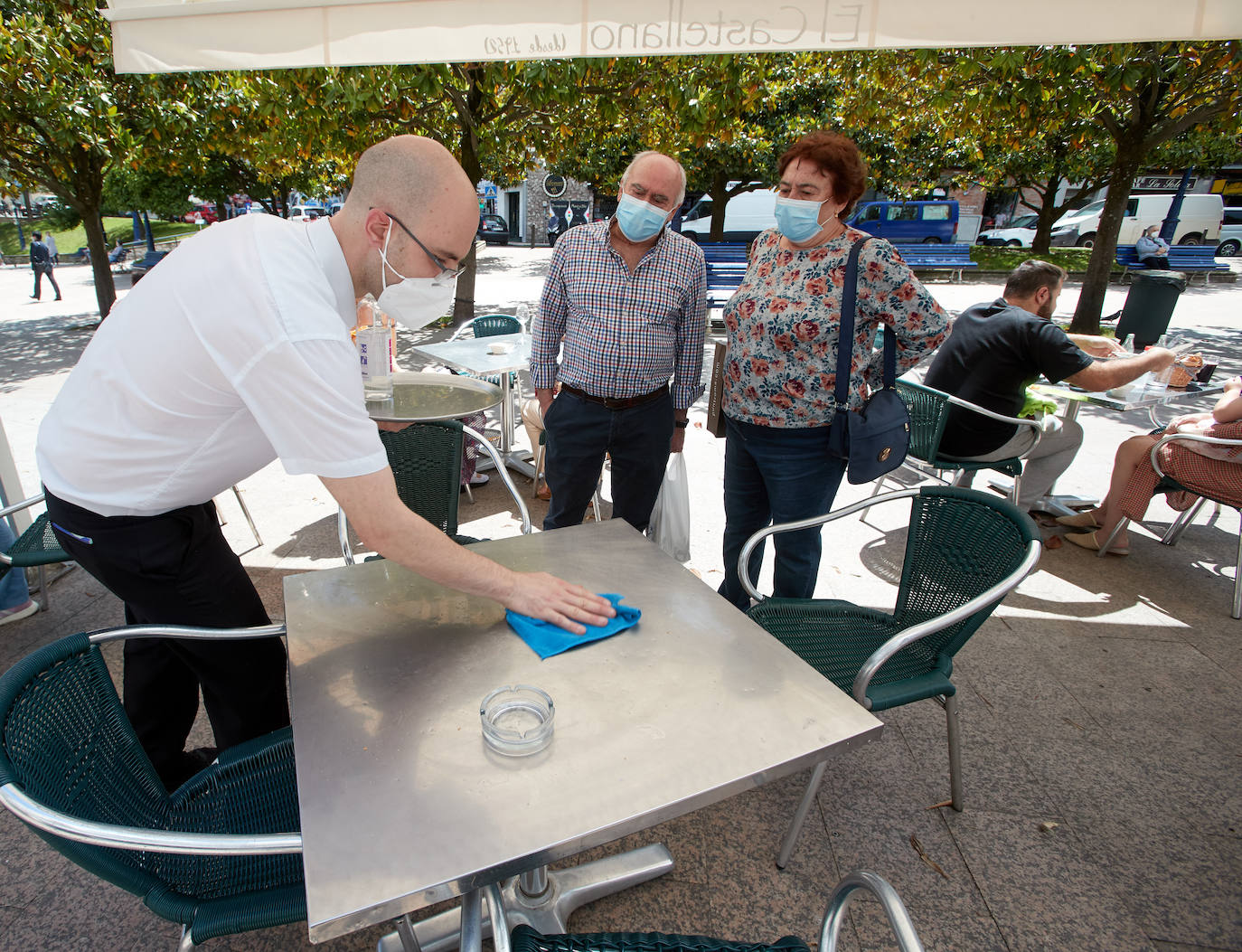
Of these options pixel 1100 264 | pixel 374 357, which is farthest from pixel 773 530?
pixel 1100 264

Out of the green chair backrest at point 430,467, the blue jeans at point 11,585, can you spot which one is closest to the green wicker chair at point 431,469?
the green chair backrest at point 430,467

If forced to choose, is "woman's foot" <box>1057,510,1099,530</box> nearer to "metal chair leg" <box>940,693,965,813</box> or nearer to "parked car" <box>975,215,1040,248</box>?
"metal chair leg" <box>940,693,965,813</box>

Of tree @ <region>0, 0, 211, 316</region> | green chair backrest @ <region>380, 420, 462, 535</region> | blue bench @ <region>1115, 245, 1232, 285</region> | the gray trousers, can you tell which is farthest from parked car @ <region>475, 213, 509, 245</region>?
green chair backrest @ <region>380, 420, 462, 535</region>

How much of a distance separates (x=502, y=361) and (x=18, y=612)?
105 inches

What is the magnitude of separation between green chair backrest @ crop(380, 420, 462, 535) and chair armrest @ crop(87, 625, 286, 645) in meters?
1.04

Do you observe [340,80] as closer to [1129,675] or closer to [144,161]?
[144,161]

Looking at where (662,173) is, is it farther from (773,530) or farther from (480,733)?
(480,733)

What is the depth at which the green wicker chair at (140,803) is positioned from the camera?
112 cm

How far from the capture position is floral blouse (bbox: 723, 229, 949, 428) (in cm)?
230

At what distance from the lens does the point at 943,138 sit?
6.93 metres

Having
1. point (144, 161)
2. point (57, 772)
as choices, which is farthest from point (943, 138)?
point (144, 161)

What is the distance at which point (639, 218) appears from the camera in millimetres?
2592

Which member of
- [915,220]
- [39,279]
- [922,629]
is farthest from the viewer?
[915,220]

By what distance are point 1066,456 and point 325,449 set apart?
419 cm
